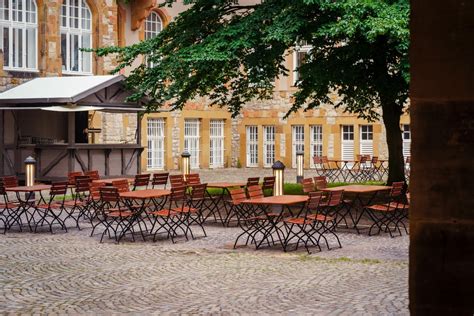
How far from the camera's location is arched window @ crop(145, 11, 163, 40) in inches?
1336

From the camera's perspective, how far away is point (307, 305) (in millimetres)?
7777

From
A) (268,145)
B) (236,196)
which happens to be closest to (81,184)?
(236,196)

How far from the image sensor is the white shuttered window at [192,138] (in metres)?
35.3

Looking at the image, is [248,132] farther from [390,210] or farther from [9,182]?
[390,210]

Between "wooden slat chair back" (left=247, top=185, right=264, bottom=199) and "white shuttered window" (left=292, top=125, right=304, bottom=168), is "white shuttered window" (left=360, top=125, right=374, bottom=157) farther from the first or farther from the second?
"wooden slat chair back" (left=247, top=185, right=264, bottom=199)

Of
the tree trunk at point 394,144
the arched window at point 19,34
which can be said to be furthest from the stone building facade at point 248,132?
the tree trunk at point 394,144

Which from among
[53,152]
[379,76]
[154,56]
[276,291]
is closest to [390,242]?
[276,291]

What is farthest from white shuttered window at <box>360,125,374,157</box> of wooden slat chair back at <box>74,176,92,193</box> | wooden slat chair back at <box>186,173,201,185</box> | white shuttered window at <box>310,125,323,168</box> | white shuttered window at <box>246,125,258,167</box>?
wooden slat chair back at <box>74,176,92,193</box>

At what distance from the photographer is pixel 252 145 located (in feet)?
122

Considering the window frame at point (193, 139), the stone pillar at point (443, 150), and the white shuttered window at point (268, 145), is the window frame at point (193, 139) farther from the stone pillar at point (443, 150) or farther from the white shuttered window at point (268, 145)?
the stone pillar at point (443, 150)

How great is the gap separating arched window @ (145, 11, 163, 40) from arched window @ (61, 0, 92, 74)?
433cm

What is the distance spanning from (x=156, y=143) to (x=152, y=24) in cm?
479

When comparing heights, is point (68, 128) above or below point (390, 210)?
above

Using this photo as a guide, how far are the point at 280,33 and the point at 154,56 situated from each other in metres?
3.81
